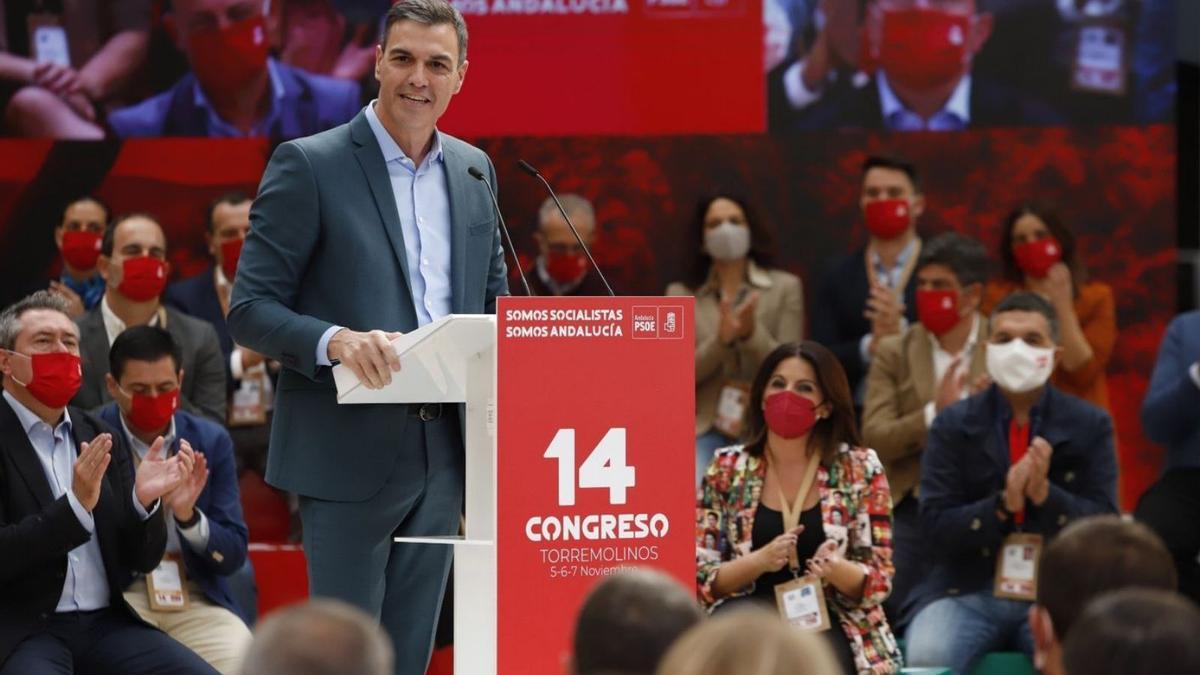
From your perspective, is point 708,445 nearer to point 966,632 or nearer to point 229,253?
point 966,632

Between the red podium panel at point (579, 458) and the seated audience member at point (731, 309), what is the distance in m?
3.33

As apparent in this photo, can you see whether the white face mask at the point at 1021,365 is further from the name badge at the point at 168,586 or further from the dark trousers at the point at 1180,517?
the name badge at the point at 168,586

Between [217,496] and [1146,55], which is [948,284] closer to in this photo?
[1146,55]

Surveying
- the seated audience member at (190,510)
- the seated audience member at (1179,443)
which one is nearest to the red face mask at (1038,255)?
the seated audience member at (1179,443)

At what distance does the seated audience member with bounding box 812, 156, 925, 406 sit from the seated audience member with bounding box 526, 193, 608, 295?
0.98m

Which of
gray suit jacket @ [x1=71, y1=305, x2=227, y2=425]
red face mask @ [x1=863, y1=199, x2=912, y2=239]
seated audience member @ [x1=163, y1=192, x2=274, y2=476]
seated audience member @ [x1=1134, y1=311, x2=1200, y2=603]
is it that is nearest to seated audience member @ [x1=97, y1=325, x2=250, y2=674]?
gray suit jacket @ [x1=71, y1=305, x2=227, y2=425]

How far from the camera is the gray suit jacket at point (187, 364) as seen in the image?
659cm

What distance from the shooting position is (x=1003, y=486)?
612cm

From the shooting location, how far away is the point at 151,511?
5.14 metres

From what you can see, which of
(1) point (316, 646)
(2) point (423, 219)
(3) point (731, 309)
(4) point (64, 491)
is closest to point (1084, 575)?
(1) point (316, 646)

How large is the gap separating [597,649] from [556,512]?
111 cm

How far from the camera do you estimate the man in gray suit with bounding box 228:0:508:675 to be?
376 centimetres

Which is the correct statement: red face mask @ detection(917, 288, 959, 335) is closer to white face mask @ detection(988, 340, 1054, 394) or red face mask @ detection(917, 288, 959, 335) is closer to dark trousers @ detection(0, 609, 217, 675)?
white face mask @ detection(988, 340, 1054, 394)

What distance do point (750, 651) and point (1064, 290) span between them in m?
5.44
